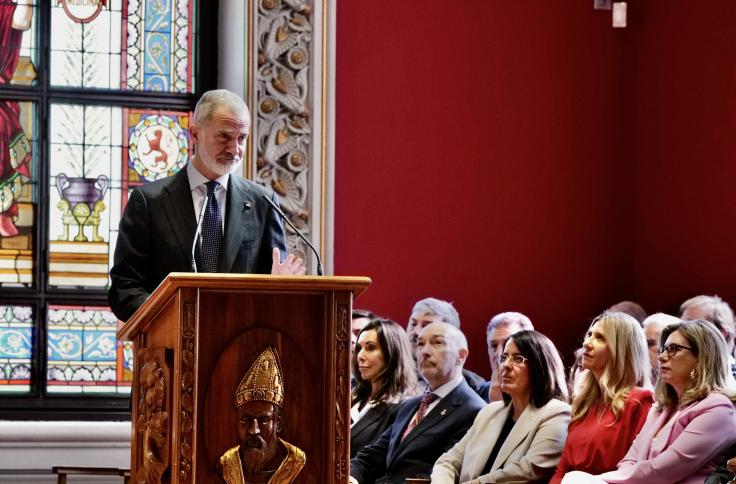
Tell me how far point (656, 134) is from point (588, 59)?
21.4 inches

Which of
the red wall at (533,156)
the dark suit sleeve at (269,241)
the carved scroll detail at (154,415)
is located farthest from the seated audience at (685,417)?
the red wall at (533,156)

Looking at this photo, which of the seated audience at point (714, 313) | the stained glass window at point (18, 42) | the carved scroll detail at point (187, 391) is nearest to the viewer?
the carved scroll detail at point (187, 391)

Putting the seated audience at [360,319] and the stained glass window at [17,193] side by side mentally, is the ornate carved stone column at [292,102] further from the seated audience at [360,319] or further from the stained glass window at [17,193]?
the stained glass window at [17,193]

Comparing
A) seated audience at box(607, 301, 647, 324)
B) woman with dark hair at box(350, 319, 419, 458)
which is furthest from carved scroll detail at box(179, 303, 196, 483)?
seated audience at box(607, 301, 647, 324)

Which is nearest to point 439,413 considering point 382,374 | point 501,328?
point 382,374

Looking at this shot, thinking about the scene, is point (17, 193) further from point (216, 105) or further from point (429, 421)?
point (216, 105)

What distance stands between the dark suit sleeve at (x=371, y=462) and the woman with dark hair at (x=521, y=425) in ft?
1.45

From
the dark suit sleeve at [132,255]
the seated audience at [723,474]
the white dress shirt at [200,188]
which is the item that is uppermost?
the white dress shirt at [200,188]

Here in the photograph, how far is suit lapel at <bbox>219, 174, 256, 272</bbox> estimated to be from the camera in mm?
3516

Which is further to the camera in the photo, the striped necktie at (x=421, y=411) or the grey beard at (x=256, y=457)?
the striped necktie at (x=421, y=411)

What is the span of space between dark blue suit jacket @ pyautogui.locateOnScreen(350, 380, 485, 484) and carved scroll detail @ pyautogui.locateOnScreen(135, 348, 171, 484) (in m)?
2.25

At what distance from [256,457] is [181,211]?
0.97m

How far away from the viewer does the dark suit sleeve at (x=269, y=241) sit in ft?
11.9

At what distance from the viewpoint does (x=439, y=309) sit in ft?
21.5
